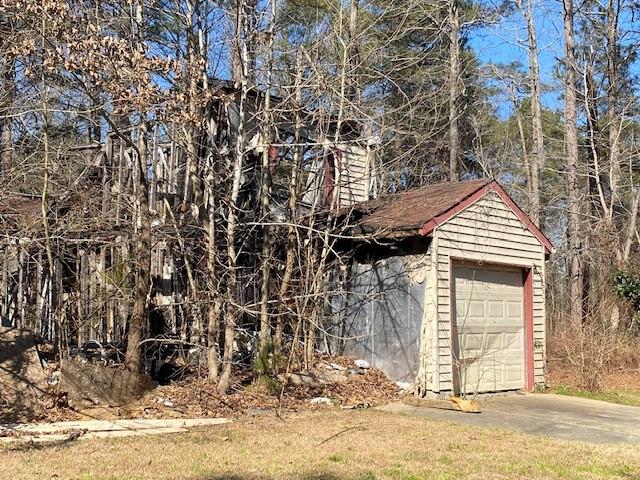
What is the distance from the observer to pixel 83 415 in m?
9.26

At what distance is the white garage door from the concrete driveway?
2.02 feet

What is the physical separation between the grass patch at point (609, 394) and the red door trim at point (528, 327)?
505 millimetres

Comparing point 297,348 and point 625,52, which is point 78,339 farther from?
point 625,52

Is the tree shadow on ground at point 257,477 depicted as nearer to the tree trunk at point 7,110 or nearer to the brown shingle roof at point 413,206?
the brown shingle roof at point 413,206

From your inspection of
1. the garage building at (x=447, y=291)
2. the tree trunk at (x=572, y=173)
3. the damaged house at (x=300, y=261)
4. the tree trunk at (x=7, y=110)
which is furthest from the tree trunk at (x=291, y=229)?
the tree trunk at (x=572, y=173)

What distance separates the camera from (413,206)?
42.6ft

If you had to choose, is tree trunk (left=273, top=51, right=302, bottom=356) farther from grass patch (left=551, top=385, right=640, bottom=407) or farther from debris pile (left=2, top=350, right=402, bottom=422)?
grass patch (left=551, top=385, right=640, bottom=407)

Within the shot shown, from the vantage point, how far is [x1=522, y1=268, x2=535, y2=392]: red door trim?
13.6 meters

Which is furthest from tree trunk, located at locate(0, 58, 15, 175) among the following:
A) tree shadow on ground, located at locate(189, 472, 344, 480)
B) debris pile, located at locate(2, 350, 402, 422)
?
tree shadow on ground, located at locate(189, 472, 344, 480)

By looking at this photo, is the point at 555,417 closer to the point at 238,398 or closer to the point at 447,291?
the point at 447,291

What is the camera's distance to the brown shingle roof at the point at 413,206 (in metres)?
12.1

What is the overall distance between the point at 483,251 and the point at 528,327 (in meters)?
2.15

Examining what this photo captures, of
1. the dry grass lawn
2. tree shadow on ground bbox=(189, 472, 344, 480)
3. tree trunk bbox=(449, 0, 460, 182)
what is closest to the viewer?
tree shadow on ground bbox=(189, 472, 344, 480)

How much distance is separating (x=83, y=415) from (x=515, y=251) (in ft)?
28.3
